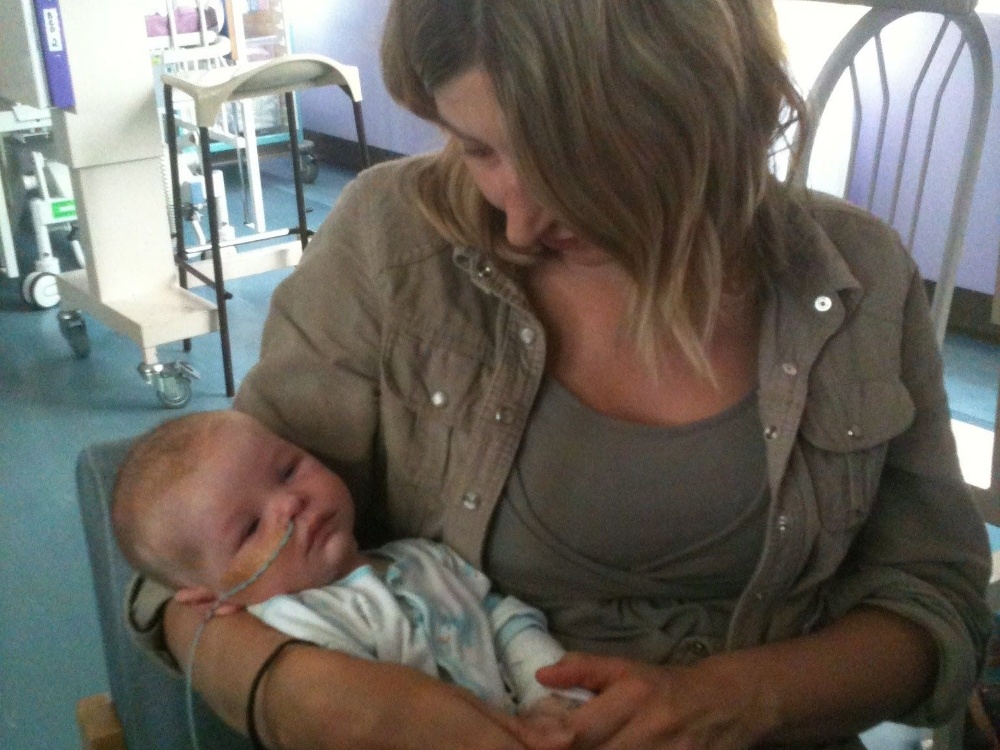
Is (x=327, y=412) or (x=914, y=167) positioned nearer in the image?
(x=327, y=412)

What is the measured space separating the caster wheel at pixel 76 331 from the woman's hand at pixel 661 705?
2.71 m

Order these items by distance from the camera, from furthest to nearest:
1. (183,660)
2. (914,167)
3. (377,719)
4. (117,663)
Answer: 1. (914,167)
2. (117,663)
3. (183,660)
4. (377,719)

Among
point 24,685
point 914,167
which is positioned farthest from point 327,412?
point 914,167

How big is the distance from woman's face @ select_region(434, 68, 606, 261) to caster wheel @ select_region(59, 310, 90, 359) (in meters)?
2.60

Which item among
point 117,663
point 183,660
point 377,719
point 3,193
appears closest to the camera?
point 377,719

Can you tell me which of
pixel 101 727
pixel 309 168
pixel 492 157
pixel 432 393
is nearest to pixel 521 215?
pixel 492 157

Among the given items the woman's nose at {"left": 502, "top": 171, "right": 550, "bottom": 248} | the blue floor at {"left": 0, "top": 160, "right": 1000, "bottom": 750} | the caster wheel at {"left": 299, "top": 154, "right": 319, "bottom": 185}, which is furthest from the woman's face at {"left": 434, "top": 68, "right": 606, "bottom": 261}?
the caster wheel at {"left": 299, "top": 154, "right": 319, "bottom": 185}

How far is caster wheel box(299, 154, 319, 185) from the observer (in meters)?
4.97

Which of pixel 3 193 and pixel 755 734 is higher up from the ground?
pixel 755 734

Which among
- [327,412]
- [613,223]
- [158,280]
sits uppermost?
[613,223]

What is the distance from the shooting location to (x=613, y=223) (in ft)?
2.91

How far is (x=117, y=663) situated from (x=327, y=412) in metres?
0.34

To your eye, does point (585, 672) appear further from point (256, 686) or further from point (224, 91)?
point (224, 91)

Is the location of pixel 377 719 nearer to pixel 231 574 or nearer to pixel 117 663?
pixel 231 574
